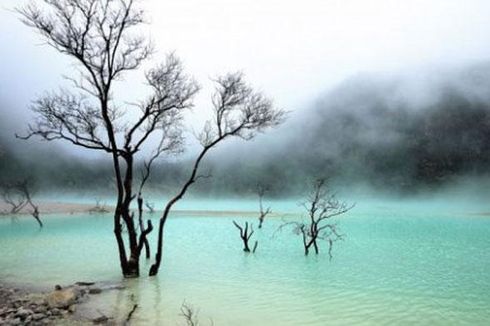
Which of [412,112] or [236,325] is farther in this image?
[412,112]

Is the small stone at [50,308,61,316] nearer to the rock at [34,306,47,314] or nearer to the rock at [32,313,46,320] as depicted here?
the rock at [34,306,47,314]

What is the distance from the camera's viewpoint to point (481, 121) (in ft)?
592

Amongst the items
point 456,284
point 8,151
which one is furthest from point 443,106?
point 456,284

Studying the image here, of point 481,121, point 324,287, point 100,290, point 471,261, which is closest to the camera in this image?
point 100,290

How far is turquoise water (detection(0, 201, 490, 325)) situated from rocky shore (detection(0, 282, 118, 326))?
32.8 inches

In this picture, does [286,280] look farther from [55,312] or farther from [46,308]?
[46,308]

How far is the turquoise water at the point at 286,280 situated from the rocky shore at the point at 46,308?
2.73 ft

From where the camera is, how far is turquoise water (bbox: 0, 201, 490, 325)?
14.2 m

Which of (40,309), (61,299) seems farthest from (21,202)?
(40,309)

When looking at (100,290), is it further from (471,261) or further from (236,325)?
(471,261)

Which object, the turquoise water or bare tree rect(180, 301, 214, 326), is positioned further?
the turquoise water

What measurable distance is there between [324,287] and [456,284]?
5.53 meters

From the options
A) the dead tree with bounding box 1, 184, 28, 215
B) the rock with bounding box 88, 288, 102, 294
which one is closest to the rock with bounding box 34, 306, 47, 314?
the rock with bounding box 88, 288, 102, 294

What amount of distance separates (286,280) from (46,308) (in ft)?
31.6
